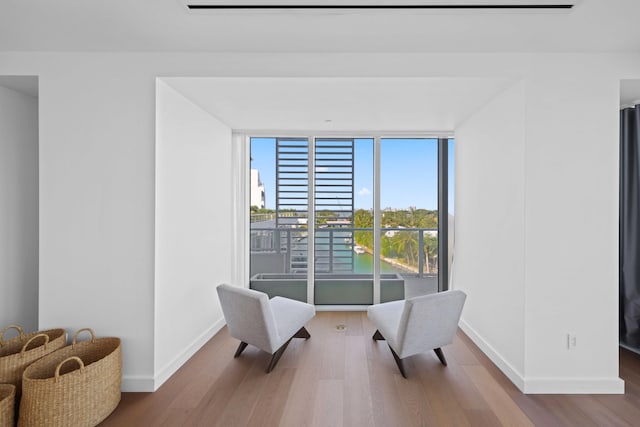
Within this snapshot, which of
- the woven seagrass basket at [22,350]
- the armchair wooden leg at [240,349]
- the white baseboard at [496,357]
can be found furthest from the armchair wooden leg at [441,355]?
the woven seagrass basket at [22,350]

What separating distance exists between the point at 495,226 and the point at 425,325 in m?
1.06

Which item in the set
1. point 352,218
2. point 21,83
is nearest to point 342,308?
point 352,218

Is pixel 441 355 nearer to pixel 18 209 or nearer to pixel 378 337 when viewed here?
pixel 378 337

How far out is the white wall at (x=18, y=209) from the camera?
2436 millimetres

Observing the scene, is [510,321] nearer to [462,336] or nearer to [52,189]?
[462,336]

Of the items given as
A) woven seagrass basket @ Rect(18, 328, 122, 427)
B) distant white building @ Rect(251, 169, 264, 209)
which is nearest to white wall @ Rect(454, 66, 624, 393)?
woven seagrass basket @ Rect(18, 328, 122, 427)

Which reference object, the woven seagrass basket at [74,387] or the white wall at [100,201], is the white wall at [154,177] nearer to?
the white wall at [100,201]

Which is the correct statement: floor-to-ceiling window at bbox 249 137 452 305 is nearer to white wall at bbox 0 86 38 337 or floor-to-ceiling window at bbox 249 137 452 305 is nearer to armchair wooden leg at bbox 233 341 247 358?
armchair wooden leg at bbox 233 341 247 358

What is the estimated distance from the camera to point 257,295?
2.46 m

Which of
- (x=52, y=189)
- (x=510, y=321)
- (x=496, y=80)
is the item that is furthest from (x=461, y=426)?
(x=52, y=189)

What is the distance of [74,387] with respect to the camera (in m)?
1.82

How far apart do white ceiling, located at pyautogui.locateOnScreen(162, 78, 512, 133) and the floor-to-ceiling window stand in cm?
50

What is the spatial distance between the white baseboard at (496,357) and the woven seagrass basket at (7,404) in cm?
315

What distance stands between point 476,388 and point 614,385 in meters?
0.93
